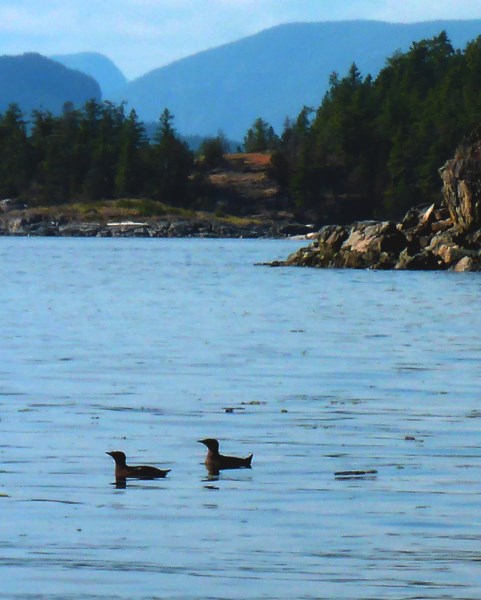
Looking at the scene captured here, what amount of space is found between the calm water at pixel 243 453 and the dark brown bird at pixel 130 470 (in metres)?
0.24

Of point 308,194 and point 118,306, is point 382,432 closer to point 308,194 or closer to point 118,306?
point 118,306

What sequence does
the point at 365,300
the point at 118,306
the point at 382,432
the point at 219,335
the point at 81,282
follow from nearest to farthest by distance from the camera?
the point at 382,432, the point at 219,335, the point at 118,306, the point at 365,300, the point at 81,282

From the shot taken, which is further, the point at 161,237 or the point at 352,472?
the point at 161,237

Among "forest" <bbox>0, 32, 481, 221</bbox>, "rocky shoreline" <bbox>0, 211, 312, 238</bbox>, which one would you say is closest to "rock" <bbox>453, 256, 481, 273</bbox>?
"forest" <bbox>0, 32, 481, 221</bbox>

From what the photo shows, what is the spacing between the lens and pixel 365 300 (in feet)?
180

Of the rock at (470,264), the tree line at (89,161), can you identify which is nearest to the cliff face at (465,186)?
the rock at (470,264)

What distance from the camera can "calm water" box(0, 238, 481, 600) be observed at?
1267 cm

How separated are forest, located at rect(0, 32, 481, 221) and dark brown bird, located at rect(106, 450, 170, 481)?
147 meters

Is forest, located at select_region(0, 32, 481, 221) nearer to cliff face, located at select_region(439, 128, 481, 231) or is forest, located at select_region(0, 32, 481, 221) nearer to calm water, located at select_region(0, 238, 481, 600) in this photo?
cliff face, located at select_region(439, 128, 481, 231)

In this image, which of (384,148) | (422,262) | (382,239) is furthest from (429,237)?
(384,148)

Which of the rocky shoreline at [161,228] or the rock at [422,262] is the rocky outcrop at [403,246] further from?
the rocky shoreline at [161,228]

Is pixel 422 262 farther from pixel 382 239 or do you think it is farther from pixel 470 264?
pixel 382 239

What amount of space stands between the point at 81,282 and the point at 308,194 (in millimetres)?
102180

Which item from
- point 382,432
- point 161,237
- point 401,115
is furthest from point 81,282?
point 401,115
